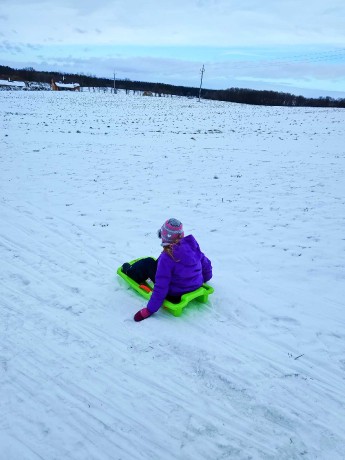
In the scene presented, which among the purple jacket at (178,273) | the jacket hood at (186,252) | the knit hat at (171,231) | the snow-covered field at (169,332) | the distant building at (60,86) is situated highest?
the distant building at (60,86)

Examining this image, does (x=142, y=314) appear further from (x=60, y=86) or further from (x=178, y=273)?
(x=60, y=86)

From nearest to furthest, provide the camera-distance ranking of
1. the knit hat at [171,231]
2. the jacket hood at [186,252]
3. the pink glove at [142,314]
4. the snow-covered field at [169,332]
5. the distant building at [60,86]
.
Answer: the snow-covered field at [169,332]
the knit hat at [171,231]
the jacket hood at [186,252]
the pink glove at [142,314]
the distant building at [60,86]

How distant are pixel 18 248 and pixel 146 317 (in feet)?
9.24

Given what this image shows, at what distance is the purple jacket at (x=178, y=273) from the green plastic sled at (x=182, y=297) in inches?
3.2

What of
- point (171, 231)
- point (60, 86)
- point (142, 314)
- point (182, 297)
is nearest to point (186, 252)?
point (171, 231)

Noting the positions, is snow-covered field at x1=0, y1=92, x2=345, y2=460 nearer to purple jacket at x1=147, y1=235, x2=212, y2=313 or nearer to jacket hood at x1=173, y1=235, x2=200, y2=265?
purple jacket at x1=147, y1=235, x2=212, y2=313

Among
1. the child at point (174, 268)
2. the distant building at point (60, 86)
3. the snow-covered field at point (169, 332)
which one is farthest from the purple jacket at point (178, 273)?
the distant building at point (60, 86)

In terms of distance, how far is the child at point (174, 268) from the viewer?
11.8ft

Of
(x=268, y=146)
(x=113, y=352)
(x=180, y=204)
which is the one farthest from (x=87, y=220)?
(x=268, y=146)

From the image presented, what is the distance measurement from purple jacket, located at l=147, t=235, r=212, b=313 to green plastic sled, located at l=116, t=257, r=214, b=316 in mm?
80

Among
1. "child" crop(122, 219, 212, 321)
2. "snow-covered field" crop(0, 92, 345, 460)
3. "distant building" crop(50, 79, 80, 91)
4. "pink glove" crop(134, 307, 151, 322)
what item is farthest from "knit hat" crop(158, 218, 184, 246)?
"distant building" crop(50, 79, 80, 91)

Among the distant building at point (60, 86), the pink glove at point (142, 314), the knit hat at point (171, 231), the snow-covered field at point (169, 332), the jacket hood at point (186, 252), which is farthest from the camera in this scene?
the distant building at point (60, 86)

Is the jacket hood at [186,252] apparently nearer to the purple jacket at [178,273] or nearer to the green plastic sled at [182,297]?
the purple jacket at [178,273]

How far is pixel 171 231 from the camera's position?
11.6 feet
